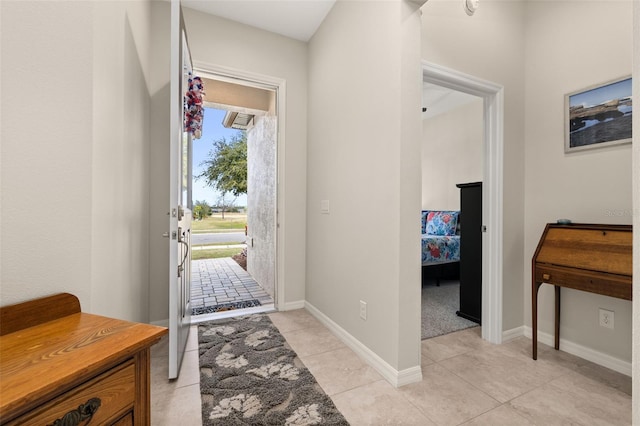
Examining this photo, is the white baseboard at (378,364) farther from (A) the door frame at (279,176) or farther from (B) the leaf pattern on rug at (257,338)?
(A) the door frame at (279,176)

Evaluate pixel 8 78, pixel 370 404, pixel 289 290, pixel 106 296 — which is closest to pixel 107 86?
pixel 8 78

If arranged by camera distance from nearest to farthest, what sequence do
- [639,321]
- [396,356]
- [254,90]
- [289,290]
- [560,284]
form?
A: [639,321], [396,356], [560,284], [289,290], [254,90]

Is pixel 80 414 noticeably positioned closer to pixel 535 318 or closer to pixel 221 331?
pixel 221 331

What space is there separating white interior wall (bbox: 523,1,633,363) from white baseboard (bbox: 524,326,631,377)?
0.03 meters

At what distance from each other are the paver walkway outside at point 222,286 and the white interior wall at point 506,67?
2.42 meters

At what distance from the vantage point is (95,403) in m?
0.66

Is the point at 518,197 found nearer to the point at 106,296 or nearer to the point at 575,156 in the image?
the point at 575,156

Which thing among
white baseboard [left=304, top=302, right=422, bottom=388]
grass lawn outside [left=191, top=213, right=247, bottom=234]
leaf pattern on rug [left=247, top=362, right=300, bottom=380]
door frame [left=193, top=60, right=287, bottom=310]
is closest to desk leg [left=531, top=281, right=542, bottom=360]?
white baseboard [left=304, top=302, right=422, bottom=388]

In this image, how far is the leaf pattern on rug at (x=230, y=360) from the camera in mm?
1911

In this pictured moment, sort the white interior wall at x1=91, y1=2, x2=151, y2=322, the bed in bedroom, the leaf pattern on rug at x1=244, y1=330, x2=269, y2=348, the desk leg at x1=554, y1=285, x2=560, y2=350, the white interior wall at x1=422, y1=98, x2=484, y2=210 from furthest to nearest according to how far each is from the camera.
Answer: the white interior wall at x1=422, y1=98, x2=484, y2=210 < the bed in bedroom < the leaf pattern on rug at x1=244, y1=330, x2=269, y2=348 < the desk leg at x1=554, y1=285, x2=560, y2=350 < the white interior wall at x1=91, y1=2, x2=151, y2=322

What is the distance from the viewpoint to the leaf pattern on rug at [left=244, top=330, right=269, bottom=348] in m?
2.23

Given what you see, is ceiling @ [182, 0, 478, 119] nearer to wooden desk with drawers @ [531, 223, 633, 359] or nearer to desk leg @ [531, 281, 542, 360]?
wooden desk with drawers @ [531, 223, 633, 359]

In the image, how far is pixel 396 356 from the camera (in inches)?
67.7

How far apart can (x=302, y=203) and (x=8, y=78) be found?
7.87 feet
